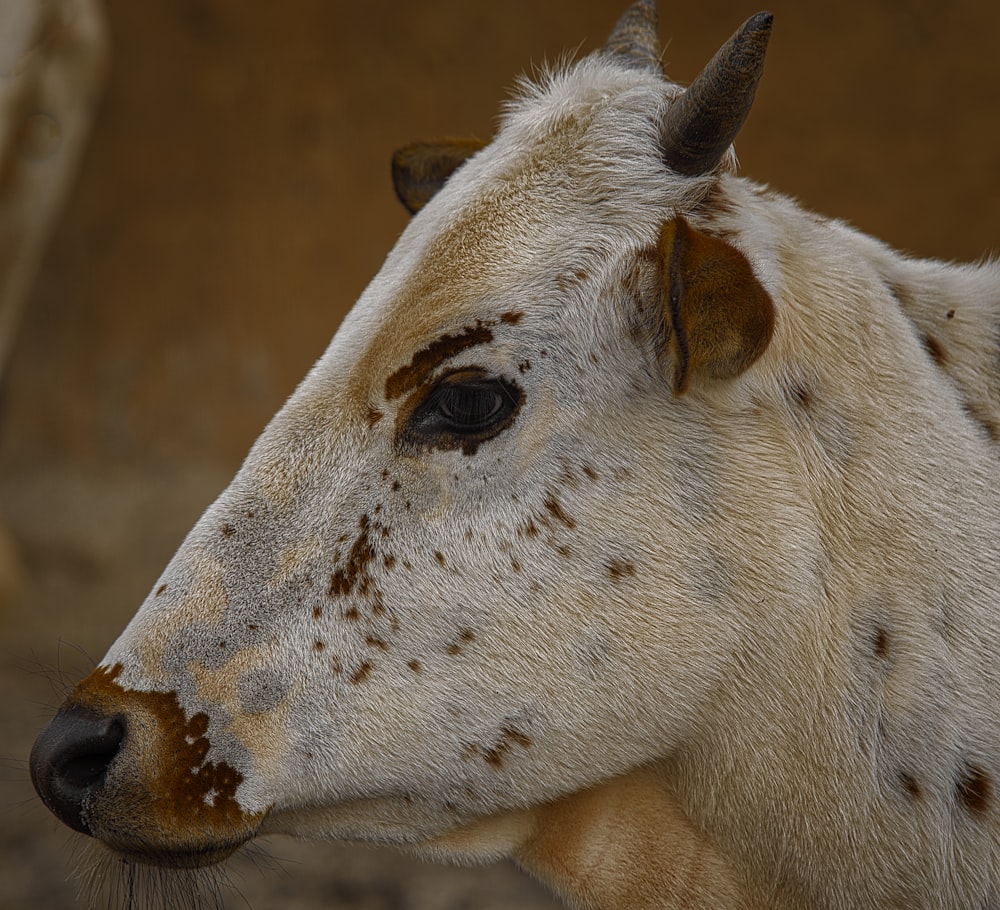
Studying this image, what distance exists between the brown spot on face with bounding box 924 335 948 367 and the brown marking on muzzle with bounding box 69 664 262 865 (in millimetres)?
1664

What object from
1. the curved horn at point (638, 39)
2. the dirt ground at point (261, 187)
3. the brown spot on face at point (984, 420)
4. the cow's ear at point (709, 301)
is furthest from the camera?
the dirt ground at point (261, 187)

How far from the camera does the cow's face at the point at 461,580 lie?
219 centimetres

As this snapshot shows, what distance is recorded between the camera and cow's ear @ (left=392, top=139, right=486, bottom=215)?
2838 mm

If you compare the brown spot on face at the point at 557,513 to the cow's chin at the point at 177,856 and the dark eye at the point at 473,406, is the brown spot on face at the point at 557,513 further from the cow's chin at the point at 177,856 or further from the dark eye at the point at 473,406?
the cow's chin at the point at 177,856

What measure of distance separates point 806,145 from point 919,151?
80 centimetres

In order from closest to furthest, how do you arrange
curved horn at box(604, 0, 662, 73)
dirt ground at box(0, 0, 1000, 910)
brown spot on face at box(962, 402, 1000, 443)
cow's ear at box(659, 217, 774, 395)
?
cow's ear at box(659, 217, 774, 395) → brown spot on face at box(962, 402, 1000, 443) → curved horn at box(604, 0, 662, 73) → dirt ground at box(0, 0, 1000, 910)

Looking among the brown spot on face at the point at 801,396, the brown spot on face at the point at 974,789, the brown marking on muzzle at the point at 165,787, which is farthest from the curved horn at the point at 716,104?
the brown marking on muzzle at the point at 165,787

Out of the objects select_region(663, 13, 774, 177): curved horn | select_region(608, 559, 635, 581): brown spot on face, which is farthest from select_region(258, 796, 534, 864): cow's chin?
select_region(663, 13, 774, 177): curved horn

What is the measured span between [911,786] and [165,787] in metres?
1.41

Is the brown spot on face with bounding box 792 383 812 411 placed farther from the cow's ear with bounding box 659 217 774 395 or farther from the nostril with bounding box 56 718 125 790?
the nostril with bounding box 56 718 125 790

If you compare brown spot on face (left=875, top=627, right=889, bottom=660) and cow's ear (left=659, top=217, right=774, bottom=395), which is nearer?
cow's ear (left=659, top=217, right=774, bottom=395)

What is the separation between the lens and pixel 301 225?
351 inches

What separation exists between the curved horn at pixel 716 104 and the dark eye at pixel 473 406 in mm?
581

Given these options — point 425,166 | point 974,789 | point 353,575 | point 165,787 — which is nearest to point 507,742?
point 353,575
